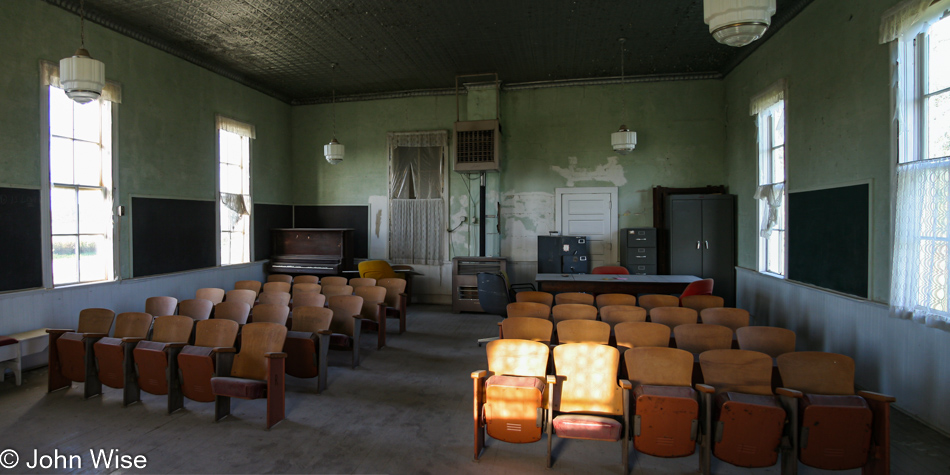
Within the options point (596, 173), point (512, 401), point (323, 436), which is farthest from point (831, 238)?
point (323, 436)

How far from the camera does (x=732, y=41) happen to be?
3188mm

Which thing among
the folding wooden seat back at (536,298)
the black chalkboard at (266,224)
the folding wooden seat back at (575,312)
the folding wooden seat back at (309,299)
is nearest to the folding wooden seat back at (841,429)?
the folding wooden seat back at (575,312)

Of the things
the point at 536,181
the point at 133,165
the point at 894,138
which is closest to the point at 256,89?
the point at 133,165

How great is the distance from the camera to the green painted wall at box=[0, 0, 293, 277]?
18.1 feet

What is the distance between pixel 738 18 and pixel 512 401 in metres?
2.97

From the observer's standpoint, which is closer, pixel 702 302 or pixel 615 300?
pixel 702 302

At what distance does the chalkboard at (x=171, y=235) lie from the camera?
7.04 meters

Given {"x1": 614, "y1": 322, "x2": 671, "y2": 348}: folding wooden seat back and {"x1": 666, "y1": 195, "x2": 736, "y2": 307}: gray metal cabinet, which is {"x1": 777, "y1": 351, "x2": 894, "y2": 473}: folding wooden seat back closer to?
{"x1": 614, "y1": 322, "x2": 671, "y2": 348}: folding wooden seat back

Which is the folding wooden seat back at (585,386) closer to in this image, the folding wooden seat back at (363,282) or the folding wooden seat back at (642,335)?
the folding wooden seat back at (642,335)

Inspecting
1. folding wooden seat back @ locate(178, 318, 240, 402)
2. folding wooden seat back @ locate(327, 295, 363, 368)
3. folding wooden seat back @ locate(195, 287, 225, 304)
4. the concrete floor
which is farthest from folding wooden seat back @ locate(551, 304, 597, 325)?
folding wooden seat back @ locate(195, 287, 225, 304)

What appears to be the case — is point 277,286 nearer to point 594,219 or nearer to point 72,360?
point 72,360

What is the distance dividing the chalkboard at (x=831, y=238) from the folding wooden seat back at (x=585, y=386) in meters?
3.33

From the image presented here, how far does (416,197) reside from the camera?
10.4 meters

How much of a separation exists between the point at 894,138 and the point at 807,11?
2.53m
